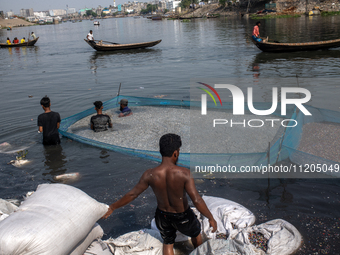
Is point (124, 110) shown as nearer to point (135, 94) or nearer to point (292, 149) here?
point (135, 94)

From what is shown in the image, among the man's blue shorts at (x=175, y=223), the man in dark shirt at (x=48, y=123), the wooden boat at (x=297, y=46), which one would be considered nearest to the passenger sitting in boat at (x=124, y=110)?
the man in dark shirt at (x=48, y=123)

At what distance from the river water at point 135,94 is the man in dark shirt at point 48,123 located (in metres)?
0.23

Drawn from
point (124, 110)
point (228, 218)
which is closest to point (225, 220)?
point (228, 218)

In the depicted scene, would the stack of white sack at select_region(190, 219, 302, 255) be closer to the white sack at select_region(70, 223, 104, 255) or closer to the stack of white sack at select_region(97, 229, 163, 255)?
the stack of white sack at select_region(97, 229, 163, 255)

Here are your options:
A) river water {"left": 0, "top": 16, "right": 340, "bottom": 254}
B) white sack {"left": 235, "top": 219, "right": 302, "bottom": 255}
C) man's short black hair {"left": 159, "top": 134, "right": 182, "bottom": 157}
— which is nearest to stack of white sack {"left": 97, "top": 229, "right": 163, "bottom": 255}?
river water {"left": 0, "top": 16, "right": 340, "bottom": 254}

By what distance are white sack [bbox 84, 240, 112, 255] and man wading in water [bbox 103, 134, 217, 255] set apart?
0.66 m

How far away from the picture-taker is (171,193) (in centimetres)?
261

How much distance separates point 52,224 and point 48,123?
12.3 feet

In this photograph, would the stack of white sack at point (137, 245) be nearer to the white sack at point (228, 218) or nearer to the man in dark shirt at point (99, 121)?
the white sack at point (228, 218)

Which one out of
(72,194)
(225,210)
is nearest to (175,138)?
(72,194)

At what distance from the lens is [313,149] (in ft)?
17.2

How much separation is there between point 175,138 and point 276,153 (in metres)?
2.55

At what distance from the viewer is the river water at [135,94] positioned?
158 inches

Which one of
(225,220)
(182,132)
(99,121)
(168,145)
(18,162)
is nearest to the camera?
(168,145)
